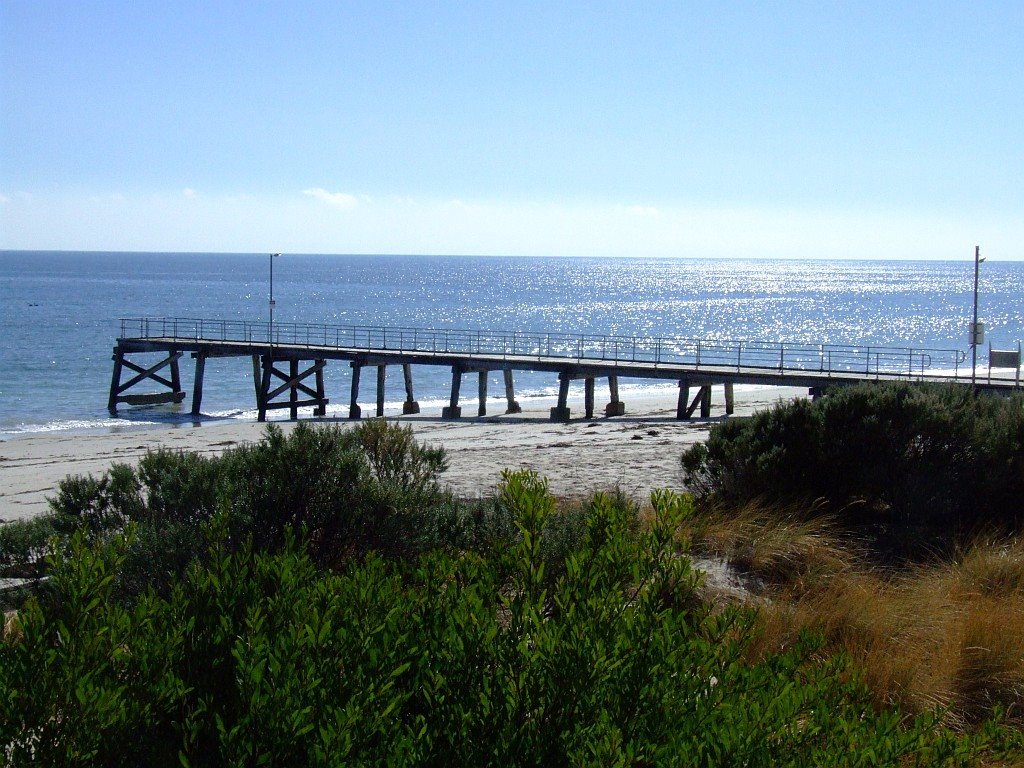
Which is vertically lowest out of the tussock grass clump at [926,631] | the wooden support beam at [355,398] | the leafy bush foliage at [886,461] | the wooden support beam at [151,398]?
the wooden support beam at [151,398]

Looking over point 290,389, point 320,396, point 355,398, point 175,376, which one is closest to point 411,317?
point 175,376

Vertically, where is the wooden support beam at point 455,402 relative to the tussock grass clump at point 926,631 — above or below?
below

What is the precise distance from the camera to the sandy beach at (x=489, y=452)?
12.5 metres

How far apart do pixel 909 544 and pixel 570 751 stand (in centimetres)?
622

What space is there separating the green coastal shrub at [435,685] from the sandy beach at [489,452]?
514 centimetres

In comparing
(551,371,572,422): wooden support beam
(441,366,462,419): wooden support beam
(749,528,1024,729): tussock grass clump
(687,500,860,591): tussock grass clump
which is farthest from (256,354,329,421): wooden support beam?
(749,528,1024,729): tussock grass clump

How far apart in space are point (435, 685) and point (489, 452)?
13406mm

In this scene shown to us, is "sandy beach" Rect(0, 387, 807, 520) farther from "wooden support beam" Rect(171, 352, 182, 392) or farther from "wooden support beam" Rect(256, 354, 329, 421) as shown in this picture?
"wooden support beam" Rect(171, 352, 182, 392)

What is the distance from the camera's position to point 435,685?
124 inches

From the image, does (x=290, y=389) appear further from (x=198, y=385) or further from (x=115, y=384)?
(x=115, y=384)

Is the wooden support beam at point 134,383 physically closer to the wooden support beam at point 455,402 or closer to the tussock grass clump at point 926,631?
the wooden support beam at point 455,402

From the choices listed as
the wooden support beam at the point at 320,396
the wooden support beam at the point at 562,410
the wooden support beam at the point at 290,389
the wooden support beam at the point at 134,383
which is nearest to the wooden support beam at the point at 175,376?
the wooden support beam at the point at 134,383

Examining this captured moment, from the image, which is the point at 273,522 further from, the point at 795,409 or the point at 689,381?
the point at 689,381

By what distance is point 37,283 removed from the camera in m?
152
